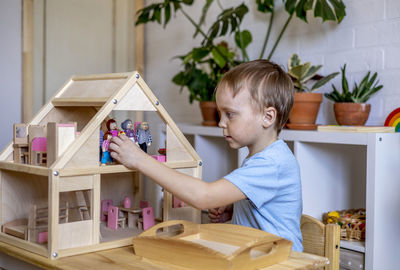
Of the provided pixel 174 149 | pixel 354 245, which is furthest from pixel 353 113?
pixel 174 149

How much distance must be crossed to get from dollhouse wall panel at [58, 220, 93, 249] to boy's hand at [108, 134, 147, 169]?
0.49 ft

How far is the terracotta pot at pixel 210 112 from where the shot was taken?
2.23 metres

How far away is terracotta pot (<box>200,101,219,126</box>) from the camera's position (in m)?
2.23

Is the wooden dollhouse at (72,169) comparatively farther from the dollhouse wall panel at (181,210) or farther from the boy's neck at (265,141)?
the boy's neck at (265,141)

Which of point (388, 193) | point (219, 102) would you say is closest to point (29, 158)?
point (219, 102)

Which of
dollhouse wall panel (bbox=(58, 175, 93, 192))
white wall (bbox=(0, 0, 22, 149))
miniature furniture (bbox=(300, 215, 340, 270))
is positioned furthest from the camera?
white wall (bbox=(0, 0, 22, 149))

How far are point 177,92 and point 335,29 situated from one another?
3.68ft

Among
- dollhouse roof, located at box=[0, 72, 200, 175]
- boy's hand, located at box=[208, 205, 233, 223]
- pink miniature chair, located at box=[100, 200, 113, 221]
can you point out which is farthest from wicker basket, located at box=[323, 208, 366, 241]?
pink miniature chair, located at box=[100, 200, 113, 221]

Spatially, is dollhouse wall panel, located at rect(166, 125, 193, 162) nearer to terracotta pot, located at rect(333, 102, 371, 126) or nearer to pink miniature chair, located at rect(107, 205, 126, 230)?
pink miniature chair, located at rect(107, 205, 126, 230)

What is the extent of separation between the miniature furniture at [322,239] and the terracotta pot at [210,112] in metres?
1.10

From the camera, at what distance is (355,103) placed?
1.82 metres

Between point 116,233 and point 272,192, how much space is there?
1.31 feet

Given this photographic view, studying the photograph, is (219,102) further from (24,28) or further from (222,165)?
(24,28)

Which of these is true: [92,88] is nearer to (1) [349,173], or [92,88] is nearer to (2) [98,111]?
(2) [98,111]
